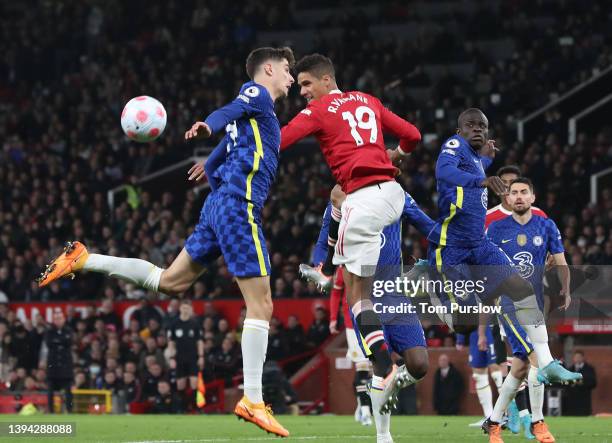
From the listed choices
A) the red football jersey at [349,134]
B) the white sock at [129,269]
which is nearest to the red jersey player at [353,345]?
the red football jersey at [349,134]

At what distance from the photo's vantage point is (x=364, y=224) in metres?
9.16

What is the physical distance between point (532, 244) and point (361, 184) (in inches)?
115

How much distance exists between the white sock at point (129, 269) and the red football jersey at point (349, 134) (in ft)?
4.97

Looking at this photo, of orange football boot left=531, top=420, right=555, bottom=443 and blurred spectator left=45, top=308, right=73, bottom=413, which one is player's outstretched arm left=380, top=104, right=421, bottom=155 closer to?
orange football boot left=531, top=420, right=555, bottom=443

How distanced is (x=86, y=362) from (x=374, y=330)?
562 inches

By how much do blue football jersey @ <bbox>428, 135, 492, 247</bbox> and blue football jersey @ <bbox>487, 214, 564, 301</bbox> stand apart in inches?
36.9

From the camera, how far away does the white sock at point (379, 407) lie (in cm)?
919

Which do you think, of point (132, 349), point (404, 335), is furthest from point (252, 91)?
point (132, 349)

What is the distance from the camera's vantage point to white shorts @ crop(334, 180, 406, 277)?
9.16 metres

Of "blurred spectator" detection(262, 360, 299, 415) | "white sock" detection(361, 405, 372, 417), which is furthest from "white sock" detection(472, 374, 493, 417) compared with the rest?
"blurred spectator" detection(262, 360, 299, 415)

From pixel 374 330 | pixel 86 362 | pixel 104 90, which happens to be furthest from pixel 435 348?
pixel 104 90

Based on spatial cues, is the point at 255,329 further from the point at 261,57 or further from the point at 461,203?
the point at 461,203

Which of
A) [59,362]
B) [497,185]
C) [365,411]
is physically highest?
[497,185]

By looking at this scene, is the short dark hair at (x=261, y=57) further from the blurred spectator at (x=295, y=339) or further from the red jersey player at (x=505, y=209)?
the blurred spectator at (x=295, y=339)
